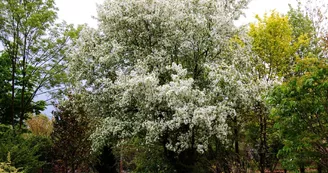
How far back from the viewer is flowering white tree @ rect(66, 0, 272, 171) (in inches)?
500

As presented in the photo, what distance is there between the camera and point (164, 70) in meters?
14.9

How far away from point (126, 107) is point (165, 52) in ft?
10.5

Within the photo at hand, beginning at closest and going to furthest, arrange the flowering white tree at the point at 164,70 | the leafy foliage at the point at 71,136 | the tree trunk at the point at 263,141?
the tree trunk at the point at 263,141 → the flowering white tree at the point at 164,70 → the leafy foliage at the point at 71,136

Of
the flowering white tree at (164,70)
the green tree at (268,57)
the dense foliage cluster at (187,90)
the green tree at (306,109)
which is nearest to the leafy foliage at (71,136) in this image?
the dense foliage cluster at (187,90)

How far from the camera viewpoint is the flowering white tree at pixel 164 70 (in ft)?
41.7

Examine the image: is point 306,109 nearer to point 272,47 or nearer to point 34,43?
point 272,47

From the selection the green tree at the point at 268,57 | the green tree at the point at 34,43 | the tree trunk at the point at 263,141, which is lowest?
the tree trunk at the point at 263,141

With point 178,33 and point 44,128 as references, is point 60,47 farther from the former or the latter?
point 44,128

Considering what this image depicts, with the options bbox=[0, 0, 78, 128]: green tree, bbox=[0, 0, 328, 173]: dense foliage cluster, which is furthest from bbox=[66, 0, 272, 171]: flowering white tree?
bbox=[0, 0, 78, 128]: green tree

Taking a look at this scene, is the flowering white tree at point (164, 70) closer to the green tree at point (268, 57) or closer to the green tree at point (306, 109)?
the green tree at point (268, 57)

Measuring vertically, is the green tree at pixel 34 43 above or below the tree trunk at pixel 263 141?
above

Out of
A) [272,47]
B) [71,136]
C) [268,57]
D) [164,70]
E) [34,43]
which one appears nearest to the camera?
[272,47]

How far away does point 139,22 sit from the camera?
50.5ft

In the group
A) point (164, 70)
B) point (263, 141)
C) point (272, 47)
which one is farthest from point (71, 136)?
point (272, 47)
